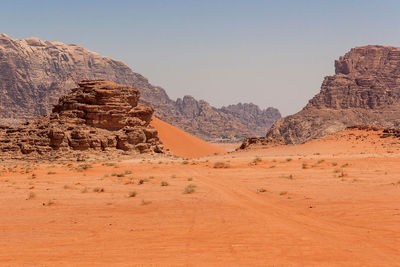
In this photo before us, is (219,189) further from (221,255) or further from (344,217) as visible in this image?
(221,255)

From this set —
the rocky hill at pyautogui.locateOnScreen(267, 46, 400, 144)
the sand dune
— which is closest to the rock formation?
the sand dune

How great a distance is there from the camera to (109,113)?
32.6 m

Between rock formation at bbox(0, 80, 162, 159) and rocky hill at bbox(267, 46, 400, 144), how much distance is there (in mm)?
58500

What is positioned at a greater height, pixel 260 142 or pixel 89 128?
pixel 89 128

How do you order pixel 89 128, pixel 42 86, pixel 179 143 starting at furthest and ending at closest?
pixel 42 86 → pixel 179 143 → pixel 89 128

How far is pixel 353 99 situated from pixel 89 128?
8968 centimetres

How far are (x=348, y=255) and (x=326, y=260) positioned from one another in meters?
0.49

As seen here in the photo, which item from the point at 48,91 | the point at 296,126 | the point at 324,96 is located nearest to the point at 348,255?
the point at 296,126

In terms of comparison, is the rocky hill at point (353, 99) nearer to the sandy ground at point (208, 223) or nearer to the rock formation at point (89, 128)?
the rock formation at point (89, 128)

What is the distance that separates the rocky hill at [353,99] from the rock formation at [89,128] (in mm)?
58500

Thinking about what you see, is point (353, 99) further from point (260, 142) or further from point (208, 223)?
point (208, 223)

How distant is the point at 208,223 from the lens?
30.2 feet

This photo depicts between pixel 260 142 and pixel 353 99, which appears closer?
pixel 260 142

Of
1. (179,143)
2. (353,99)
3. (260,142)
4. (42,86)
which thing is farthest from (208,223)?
(42,86)
